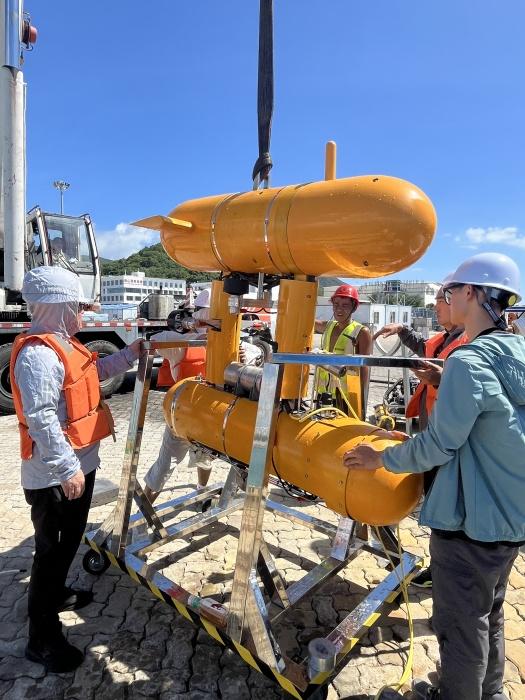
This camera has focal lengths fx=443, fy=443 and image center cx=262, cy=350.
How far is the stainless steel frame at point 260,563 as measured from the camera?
1823 mm

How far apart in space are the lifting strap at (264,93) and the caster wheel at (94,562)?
2.49 m

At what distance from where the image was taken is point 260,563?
2422 mm

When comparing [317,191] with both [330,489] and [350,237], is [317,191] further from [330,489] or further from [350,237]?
[330,489]

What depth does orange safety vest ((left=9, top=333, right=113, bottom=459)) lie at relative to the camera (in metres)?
2.03

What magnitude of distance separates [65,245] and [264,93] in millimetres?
6968

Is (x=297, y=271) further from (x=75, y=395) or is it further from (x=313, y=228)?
(x=75, y=395)

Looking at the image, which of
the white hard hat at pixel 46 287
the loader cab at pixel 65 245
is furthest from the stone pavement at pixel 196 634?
the loader cab at pixel 65 245

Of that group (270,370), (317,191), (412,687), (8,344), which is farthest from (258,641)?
(8,344)

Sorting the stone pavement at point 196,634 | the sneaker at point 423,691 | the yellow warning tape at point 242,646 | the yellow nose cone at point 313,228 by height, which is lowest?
the stone pavement at point 196,634

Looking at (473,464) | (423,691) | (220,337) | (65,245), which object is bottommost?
(423,691)

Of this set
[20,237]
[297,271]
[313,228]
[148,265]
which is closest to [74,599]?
[297,271]

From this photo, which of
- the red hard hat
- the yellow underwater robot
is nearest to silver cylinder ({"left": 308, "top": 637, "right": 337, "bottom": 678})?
the yellow underwater robot

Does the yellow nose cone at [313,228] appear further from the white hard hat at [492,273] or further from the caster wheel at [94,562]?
the caster wheel at [94,562]

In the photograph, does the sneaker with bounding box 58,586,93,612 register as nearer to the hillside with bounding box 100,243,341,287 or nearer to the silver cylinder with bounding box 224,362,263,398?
the silver cylinder with bounding box 224,362,263,398
